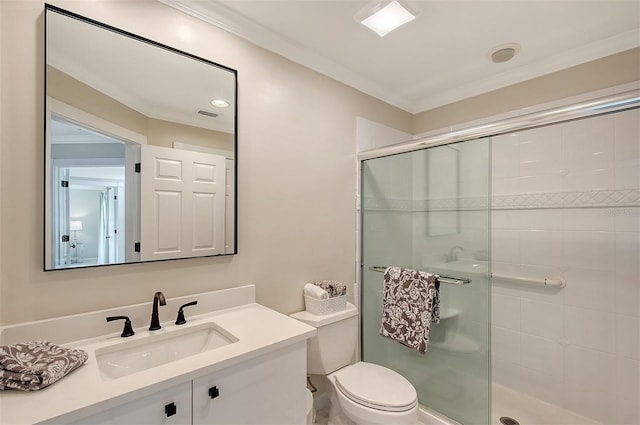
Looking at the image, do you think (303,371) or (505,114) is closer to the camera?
(303,371)

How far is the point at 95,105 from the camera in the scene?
1.26 m

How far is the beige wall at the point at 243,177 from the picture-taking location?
1.11 m

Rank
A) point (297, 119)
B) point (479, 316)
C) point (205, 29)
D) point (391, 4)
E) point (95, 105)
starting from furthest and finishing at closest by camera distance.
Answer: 1. point (297, 119)
2. point (479, 316)
3. point (205, 29)
4. point (391, 4)
5. point (95, 105)

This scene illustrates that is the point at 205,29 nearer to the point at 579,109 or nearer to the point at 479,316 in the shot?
the point at 579,109

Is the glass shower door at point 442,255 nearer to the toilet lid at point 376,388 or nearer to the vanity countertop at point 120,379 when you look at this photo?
the toilet lid at point 376,388

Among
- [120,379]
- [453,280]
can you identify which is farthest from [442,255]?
[120,379]

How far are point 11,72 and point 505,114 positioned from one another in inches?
109

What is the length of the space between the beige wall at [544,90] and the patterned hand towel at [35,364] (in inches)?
109

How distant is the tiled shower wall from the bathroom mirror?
200cm

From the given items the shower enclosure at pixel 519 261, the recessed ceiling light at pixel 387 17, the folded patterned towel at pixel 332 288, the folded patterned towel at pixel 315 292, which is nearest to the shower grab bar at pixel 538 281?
the shower enclosure at pixel 519 261

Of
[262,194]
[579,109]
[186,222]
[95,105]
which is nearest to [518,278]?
[579,109]

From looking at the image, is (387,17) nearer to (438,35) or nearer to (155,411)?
(438,35)

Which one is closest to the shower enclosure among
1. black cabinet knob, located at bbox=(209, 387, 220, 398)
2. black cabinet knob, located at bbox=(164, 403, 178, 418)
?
black cabinet knob, located at bbox=(209, 387, 220, 398)

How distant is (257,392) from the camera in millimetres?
1151
